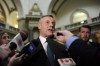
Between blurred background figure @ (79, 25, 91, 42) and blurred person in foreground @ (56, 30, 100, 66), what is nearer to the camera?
blurred person in foreground @ (56, 30, 100, 66)

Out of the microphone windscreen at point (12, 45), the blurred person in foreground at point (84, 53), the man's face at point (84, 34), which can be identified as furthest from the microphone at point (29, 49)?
the man's face at point (84, 34)

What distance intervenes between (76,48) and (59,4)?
2042cm

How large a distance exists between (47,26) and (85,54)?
1938 mm

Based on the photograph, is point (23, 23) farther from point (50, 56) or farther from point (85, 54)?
point (85, 54)

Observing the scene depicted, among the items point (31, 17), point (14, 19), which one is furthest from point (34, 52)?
point (14, 19)

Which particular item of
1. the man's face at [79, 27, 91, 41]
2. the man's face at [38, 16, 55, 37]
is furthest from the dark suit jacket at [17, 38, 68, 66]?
the man's face at [79, 27, 91, 41]

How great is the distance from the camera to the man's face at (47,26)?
3.21 metres

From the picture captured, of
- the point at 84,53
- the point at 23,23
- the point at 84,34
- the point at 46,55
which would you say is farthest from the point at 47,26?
the point at 23,23

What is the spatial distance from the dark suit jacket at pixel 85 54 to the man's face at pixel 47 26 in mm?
1683

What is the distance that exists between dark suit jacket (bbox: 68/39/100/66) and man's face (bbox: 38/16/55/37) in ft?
5.52

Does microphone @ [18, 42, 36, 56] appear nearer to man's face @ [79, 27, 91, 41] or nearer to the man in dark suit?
the man in dark suit

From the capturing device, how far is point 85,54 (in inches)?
56.6

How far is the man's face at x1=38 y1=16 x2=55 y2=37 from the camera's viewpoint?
127 inches

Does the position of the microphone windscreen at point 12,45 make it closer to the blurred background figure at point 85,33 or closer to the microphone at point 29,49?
the microphone at point 29,49
